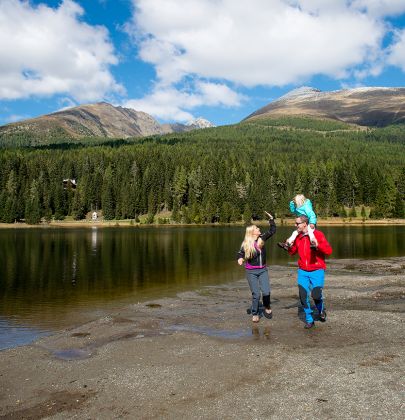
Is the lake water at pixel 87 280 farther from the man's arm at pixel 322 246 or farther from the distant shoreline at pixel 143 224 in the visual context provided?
the distant shoreline at pixel 143 224

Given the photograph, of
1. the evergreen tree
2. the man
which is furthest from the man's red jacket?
the evergreen tree

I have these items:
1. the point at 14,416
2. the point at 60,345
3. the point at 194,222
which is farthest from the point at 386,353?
the point at 194,222

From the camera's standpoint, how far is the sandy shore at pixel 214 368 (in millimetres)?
9836

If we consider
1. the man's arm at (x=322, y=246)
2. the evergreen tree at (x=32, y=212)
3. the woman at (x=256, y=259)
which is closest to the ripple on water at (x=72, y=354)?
the woman at (x=256, y=259)

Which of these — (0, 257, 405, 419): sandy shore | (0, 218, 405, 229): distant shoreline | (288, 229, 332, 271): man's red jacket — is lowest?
(0, 257, 405, 419): sandy shore

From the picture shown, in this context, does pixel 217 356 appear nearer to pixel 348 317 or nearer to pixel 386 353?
pixel 386 353

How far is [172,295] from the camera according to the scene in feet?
96.6

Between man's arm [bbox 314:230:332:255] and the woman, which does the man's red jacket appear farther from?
the woman

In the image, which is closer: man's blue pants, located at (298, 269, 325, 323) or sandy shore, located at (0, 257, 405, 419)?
sandy shore, located at (0, 257, 405, 419)

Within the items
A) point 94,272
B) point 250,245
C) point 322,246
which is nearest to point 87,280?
point 94,272

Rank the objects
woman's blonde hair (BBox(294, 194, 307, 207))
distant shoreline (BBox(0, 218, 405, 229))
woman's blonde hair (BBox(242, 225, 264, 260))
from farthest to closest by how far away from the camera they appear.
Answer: distant shoreline (BBox(0, 218, 405, 229)) → woman's blonde hair (BBox(242, 225, 264, 260)) → woman's blonde hair (BBox(294, 194, 307, 207))

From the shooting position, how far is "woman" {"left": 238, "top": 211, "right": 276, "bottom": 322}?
18312 mm

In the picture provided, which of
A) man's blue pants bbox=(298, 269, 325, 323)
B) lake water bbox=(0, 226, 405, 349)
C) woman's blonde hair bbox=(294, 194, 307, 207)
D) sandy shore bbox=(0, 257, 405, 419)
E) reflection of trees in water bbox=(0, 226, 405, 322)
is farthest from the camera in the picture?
reflection of trees in water bbox=(0, 226, 405, 322)

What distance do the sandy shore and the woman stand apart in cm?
111
